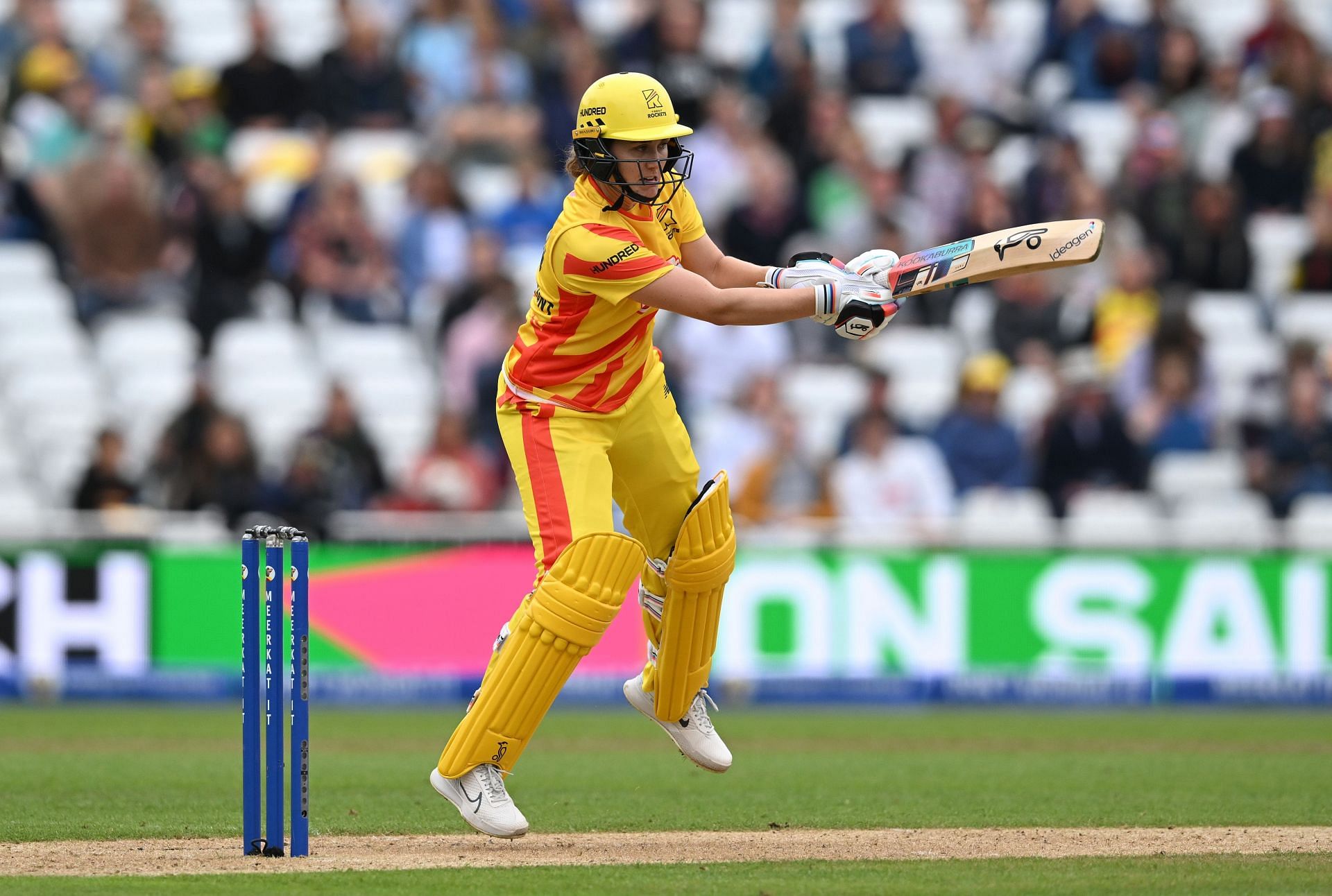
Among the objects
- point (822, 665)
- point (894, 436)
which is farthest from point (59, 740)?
point (894, 436)

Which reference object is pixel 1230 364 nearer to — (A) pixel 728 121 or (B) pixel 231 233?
(A) pixel 728 121

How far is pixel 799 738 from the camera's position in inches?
429

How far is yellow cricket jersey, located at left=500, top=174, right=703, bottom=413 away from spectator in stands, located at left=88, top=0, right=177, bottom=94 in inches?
377

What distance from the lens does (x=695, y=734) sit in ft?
23.8

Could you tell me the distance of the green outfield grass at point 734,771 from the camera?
24.6 ft

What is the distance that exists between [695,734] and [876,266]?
5.81 feet

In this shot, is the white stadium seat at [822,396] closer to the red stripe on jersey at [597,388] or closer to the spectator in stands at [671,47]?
the spectator in stands at [671,47]

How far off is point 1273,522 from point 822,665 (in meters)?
3.14

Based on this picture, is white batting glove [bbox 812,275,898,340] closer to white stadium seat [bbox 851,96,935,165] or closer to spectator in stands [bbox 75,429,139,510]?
spectator in stands [bbox 75,429,139,510]

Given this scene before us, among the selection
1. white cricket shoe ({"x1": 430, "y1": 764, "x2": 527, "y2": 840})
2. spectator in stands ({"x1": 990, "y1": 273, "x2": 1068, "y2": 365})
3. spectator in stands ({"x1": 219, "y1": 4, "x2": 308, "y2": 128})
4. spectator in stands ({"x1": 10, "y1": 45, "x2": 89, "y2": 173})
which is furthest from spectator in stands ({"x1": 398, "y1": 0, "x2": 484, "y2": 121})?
white cricket shoe ({"x1": 430, "y1": 764, "x2": 527, "y2": 840})

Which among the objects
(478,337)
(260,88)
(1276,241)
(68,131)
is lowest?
(478,337)

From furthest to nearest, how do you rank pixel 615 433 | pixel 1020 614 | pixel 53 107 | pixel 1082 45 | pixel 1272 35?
pixel 1272 35, pixel 1082 45, pixel 53 107, pixel 1020 614, pixel 615 433

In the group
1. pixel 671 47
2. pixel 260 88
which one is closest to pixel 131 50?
pixel 260 88

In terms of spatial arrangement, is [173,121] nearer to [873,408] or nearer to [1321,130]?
[873,408]
